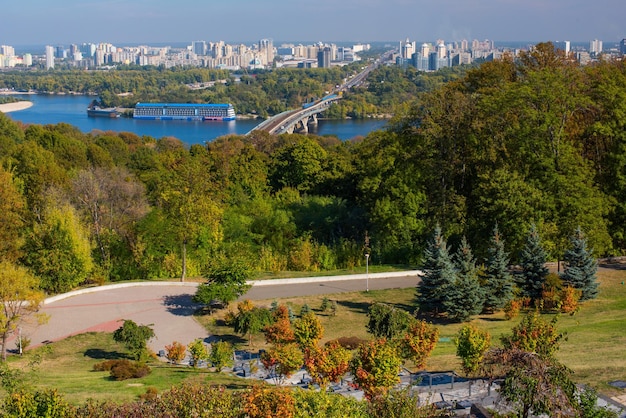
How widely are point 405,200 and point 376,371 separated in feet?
36.2

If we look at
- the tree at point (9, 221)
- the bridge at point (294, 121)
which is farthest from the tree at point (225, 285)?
the bridge at point (294, 121)

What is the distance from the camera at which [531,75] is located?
687 inches

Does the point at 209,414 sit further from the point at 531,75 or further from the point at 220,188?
the point at 220,188

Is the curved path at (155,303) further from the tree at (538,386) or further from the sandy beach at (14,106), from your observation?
the sandy beach at (14,106)

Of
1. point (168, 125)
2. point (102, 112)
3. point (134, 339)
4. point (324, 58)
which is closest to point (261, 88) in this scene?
point (102, 112)

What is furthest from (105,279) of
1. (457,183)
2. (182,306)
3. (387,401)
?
(387,401)

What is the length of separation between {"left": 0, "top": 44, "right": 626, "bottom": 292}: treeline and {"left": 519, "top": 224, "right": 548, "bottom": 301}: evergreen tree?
1200 millimetres

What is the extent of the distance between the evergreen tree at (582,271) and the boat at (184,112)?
231ft

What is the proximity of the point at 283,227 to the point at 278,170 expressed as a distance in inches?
245

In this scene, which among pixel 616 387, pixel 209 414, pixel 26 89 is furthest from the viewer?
pixel 26 89

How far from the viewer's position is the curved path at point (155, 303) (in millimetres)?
13273

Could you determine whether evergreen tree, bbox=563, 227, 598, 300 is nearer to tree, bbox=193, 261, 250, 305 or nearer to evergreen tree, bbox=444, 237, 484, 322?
evergreen tree, bbox=444, 237, 484, 322

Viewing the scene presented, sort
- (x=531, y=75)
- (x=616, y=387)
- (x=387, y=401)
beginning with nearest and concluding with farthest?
(x=387, y=401) → (x=616, y=387) → (x=531, y=75)

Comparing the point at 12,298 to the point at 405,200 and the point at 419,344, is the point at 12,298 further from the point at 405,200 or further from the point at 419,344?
the point at 405,200
